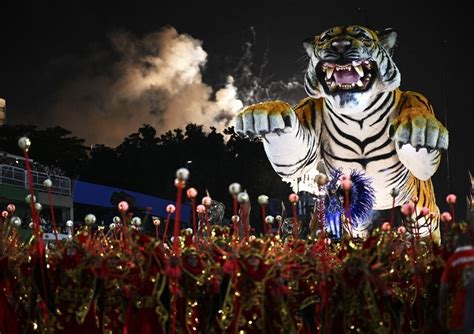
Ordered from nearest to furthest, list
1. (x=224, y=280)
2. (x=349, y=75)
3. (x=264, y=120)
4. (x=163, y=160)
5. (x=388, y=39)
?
(x=224, y=280) < (x=264, y=120) < (x=349, y=75) < (x=388, y=39) < (x=163, y=160)

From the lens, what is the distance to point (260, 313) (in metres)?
4.98

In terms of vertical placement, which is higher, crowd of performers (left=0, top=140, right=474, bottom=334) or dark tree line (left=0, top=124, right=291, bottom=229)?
dark tree line (left=0, top=124, right=291, bottom=229)

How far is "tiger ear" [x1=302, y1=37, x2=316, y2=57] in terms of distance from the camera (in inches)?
275

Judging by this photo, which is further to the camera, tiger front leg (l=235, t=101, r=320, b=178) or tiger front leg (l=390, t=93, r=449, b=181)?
tiger front leg (l=235, t=101, r=320, b=178)

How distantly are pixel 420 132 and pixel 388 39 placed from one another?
106 centimetres

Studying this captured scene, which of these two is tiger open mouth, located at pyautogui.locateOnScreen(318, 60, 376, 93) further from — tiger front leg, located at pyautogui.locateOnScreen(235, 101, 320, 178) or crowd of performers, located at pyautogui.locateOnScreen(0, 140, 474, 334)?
crowd of performers, located at pyautogui.locateOnScreen(0, 140, 474, 334)

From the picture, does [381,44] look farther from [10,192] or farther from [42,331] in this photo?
[10,192]

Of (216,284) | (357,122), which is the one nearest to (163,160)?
(357,122)

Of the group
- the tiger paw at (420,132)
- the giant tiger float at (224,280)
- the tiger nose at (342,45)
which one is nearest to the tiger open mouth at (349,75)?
the tiger nose at (342,45)

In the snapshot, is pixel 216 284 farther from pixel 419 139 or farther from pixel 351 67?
pixel 351 67

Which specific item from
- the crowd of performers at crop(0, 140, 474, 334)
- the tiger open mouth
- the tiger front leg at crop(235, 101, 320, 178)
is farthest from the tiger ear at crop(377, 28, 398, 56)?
the crowd of performers at crop(0, 140, 474, 334)

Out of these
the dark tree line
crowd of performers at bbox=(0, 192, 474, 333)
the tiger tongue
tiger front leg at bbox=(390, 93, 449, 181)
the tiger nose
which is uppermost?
the dark tree line

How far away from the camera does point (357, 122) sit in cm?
711

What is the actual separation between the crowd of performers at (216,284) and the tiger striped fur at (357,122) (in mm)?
1243
